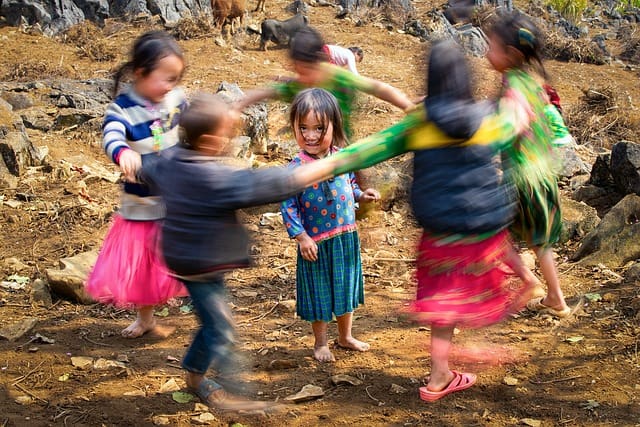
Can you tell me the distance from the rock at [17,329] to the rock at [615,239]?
3406mm

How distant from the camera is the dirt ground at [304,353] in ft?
9.86

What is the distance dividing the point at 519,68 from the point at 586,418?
1496mm

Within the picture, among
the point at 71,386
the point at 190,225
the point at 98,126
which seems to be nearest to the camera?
the point at 190,225

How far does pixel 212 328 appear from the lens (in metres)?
2.64

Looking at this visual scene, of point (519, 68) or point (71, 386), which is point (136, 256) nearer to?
point (71, 386)

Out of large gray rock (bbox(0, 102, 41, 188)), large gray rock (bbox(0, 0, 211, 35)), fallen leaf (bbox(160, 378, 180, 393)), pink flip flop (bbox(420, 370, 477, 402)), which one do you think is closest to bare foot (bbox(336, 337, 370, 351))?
pink flip flop (bbox(420, 370, 477, 402))

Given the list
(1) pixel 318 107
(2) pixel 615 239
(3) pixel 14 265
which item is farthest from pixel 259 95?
(2) pixel 615 239

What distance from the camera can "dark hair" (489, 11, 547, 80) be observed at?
3078 millimetres

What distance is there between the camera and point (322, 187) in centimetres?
323

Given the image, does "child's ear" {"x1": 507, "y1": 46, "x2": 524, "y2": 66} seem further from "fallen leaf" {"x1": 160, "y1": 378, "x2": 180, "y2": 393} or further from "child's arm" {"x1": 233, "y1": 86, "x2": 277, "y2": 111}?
"fallen leaf" {"x1": 160, "y1": 378, "x2": 180, "y2": 393}

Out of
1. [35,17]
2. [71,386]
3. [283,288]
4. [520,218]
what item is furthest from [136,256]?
[35,17]

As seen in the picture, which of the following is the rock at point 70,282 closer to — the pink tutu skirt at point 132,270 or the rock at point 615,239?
the pink tutu skirt at point 132,270

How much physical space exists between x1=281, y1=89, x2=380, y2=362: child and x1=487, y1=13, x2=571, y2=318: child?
71cm

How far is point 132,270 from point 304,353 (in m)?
0.96
